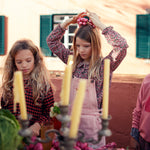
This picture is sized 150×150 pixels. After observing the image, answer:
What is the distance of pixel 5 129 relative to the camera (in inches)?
30.3

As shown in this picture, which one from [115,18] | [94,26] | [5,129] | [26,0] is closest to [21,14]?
[26,0]

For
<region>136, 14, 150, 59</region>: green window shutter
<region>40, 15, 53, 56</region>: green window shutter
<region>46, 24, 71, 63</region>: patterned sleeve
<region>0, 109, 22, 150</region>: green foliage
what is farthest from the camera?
<region>40, 15, 53, 56</region>: green window shutter

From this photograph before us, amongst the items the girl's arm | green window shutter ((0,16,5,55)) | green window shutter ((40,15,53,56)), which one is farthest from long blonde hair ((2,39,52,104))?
green window shutter ((0,16,5,55))

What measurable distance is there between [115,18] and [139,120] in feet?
10.4

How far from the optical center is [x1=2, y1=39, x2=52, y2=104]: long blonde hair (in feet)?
5.43

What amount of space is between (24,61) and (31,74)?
0.15m

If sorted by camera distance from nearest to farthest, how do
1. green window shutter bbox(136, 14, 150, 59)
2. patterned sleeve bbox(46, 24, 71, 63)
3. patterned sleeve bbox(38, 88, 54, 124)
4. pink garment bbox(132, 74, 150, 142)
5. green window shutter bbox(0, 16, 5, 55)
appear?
pink garment bbox(132, 74, 150, 142)
patterned sleeve bbox(38, 88, 54, 124)
patterned sleeve bbox(46, 24, 71, 63)
green window shutter bbox(136, 14, 150, 59)
green window shutter bbox(0, 16, 5, 55)

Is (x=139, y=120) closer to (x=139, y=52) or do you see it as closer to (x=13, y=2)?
(x=139, y=52)

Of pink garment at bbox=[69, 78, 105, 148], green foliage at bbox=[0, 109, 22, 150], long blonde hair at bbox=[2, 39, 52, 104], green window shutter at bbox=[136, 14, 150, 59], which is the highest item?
green window shutter at bbox=[136, 14, 150, 59]

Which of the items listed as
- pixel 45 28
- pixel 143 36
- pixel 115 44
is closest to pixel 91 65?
pixel 115 44

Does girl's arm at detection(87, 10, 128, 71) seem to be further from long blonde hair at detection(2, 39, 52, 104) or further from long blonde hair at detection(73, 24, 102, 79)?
long blonde hair at detection(2, 39, 52, 104)

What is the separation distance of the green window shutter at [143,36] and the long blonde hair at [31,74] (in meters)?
2.86

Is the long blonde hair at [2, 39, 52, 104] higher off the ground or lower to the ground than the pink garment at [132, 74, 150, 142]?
higher

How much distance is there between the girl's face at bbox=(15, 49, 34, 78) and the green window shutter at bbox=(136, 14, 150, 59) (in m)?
3.04
